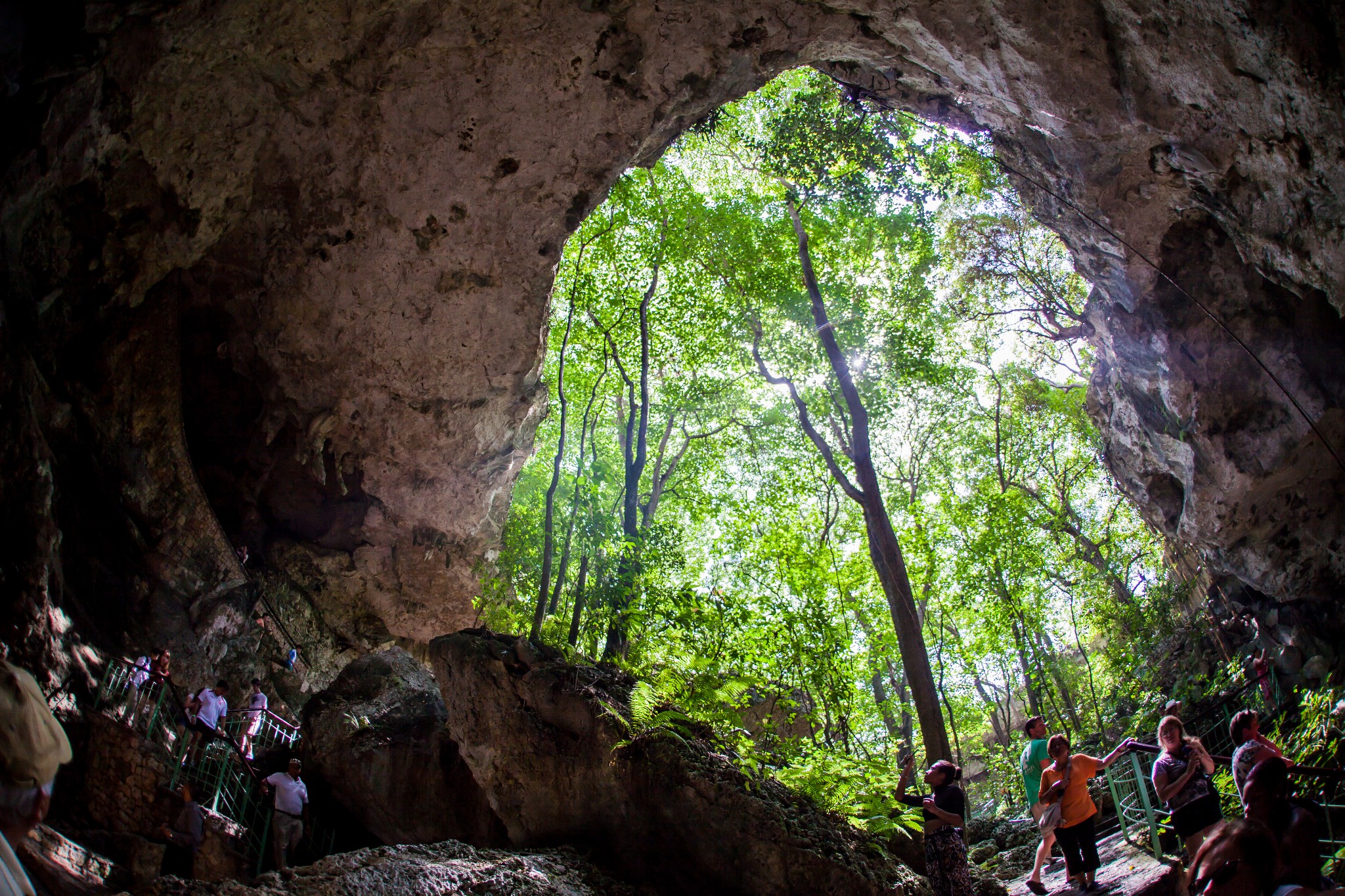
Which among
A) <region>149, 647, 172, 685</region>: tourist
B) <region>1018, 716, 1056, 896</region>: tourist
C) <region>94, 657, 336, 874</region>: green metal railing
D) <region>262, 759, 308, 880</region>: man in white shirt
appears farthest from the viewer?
<region>149, 647, 172, 685</region>: tourist

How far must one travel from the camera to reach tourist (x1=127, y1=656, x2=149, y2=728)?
320 inches

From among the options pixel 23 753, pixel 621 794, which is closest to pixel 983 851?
pixel 621 794

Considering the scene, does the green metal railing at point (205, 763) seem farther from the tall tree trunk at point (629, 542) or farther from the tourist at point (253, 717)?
the tall tree trunk at point (629, 542)

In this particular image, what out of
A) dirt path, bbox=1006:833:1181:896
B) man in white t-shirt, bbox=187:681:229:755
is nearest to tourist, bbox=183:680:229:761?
man in white t-shirt, bbox=187:681:229:755

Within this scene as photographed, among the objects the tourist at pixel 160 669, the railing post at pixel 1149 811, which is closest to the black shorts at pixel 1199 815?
the railing post at pixel 1149 811

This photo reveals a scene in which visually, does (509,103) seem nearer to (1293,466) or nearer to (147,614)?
(147,614)

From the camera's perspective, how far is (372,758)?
914cm

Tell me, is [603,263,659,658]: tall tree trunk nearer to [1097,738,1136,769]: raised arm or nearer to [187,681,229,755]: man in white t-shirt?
[187,681,229,755]: man in white t-shirt

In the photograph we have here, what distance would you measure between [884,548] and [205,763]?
868cm

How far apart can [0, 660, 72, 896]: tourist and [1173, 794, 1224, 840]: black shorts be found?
656 cm

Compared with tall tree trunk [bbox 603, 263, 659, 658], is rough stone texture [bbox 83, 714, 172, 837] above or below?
below

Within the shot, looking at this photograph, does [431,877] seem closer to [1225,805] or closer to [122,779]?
A: [122,779]

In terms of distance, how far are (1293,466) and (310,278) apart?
12.9m

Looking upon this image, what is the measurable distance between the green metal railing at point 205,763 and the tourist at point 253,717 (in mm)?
813
